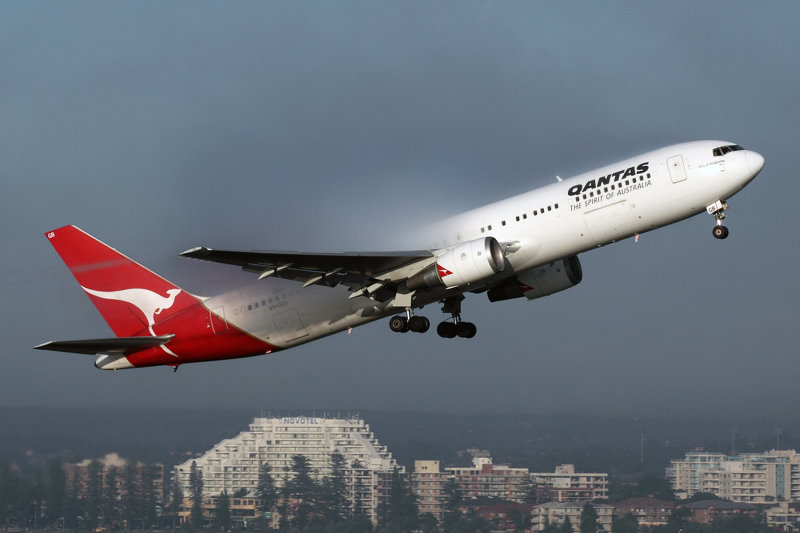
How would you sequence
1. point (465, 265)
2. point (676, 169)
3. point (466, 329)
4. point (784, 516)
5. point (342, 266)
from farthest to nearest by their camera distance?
point (784, 516), point (466, 329), point (342, 266), point (465, 265), point (676, 169)

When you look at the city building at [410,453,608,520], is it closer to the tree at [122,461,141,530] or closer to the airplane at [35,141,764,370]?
the tree at [122,461,141,530]

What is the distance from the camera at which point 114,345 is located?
47.9 m

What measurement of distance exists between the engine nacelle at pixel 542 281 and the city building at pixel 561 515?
67.8 m

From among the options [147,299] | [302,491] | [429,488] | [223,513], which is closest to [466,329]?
[147,299]

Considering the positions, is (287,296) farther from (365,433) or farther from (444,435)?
(444,435)

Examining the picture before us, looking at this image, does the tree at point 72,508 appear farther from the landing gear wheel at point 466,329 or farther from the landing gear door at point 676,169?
the landing gear door at point 676,169

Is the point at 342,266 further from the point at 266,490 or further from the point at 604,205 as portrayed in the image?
the point at 266,490

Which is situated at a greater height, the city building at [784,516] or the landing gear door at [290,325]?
the landing gear door at [290,325]

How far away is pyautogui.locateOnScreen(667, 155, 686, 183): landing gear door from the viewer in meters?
41.1

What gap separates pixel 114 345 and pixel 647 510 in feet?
260

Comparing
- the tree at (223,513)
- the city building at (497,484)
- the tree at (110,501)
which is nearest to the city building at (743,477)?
the city building at (497,484)

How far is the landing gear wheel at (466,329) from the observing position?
50.1 metres

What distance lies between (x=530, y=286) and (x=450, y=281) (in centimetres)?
A: 713

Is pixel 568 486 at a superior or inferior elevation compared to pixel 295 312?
inferior
